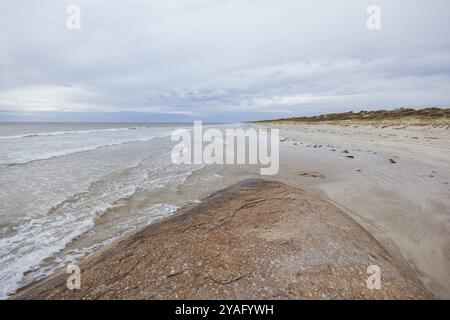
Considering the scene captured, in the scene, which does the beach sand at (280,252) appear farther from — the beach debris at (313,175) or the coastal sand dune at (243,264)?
the beach debris at (313,175)

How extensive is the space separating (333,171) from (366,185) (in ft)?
6.45

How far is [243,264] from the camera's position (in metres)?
2.66

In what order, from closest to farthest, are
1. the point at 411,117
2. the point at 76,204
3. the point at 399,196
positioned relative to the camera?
1. the point at 399,196
2. the point at 76,204
3. the point at 411,117

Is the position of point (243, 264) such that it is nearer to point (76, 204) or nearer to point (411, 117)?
point (76, 204)

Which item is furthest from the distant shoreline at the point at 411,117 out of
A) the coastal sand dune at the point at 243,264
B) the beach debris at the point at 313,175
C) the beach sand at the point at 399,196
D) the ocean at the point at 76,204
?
the ocean at the point at 76,204

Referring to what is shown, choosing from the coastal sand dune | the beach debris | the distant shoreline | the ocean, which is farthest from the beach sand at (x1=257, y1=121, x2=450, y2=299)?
the distant shoreline

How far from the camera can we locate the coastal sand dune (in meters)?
2.32

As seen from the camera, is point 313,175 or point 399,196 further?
point 313,175

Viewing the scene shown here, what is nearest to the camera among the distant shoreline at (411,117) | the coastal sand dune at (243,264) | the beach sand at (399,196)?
the coastal sand dune at (243,264)

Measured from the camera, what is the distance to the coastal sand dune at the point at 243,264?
2.32 metres

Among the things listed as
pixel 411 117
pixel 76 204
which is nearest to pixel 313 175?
pixel 76 204

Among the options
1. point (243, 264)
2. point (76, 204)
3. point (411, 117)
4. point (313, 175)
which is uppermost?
point (411, 117)

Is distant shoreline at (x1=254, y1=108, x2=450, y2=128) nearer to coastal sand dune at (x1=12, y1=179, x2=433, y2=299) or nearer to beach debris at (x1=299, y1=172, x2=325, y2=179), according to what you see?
beach debris at (x1=299, y1=172, x2=325, y2=179)

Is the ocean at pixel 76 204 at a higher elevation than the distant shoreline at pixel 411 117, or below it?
below
